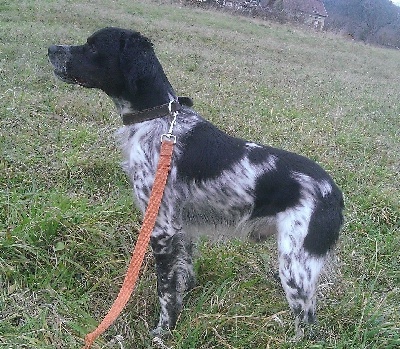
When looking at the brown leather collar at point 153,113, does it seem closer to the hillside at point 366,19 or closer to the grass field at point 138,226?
the grass field at point 138,226

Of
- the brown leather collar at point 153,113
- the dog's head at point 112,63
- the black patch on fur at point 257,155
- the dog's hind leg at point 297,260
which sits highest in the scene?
the dog's head at point 112,63

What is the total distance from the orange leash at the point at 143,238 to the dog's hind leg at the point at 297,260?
83cm

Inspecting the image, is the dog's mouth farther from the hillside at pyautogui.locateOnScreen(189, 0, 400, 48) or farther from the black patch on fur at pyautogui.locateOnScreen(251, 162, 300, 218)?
the hillside at pyautogui.locateOnScreen(189, 0, 400, 48)

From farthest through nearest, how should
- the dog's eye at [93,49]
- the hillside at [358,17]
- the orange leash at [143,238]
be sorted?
the hillside at [358,17], the dog's eye at [93,49], the orange leash at [143,238]

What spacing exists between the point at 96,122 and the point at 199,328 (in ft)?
12.7

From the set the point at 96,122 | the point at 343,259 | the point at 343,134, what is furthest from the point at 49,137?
the point at 343,134

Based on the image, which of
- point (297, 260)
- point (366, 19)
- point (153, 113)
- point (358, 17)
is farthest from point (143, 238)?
point (358, 17)

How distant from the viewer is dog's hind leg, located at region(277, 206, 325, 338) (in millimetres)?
2893

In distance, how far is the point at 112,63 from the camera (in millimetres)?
3113

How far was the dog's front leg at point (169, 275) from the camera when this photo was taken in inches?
125

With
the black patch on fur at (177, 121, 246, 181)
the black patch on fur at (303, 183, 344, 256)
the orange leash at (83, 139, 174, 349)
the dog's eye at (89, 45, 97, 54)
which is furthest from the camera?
the dog's eye at (89, 45, 97, 54)

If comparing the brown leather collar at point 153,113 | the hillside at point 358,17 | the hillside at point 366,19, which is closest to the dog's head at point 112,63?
the brown leather collar at point 153,113

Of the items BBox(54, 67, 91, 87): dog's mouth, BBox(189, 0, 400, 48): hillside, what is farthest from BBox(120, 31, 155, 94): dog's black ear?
BBox(189, 0, 400, 48): hillside

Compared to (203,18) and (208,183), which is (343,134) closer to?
(208,183)
